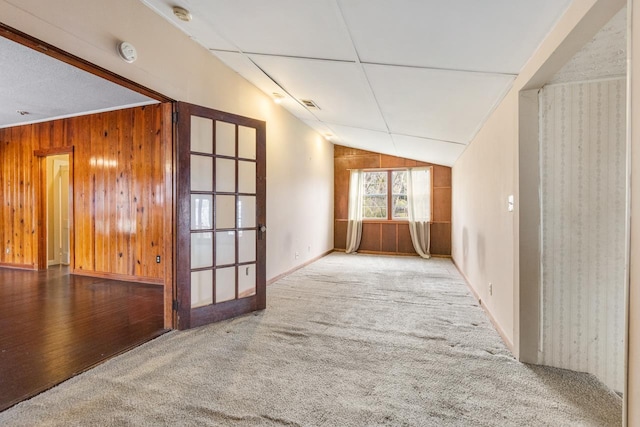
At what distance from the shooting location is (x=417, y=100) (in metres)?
2.99

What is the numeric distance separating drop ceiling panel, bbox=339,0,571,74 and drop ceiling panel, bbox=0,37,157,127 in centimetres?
301

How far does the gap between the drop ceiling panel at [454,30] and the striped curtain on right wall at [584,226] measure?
512mm

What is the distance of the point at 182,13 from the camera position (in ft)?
8.07

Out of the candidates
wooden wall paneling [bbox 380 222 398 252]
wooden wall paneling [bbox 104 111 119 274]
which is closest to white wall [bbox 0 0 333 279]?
wooden wall paneling [bbox 380 222 398 252]

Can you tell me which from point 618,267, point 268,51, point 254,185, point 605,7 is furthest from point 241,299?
point 605,7

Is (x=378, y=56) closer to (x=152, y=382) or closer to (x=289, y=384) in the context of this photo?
(x=289, y=384)

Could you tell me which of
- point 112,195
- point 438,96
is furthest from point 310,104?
point 112,195

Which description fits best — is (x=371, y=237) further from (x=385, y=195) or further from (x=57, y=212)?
(x=57, y=212)

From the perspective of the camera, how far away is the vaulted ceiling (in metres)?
1.67

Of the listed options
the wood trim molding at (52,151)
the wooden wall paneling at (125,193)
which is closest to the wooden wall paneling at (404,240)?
the wooden wall paneling at (125,193)

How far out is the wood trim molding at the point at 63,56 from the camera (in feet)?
5.51

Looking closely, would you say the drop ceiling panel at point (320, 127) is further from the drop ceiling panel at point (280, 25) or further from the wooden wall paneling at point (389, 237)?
the drop ceiling panel at point (280, 25)

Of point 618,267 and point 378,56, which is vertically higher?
point 378,56

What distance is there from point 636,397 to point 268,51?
10.6 ft
